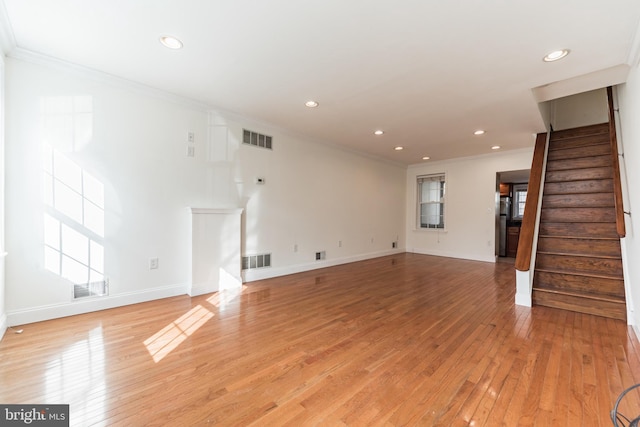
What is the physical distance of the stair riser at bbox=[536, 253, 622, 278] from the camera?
315 cm

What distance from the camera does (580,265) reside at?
3.36m

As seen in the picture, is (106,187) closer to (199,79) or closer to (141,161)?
(141,161)

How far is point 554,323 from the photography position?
9.02ft

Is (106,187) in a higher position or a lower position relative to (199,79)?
lower

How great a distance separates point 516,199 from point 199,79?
866cm

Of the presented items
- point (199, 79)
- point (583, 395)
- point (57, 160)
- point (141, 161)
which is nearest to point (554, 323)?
point (583, 395)

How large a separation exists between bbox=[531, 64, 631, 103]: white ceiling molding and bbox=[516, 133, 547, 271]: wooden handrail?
0.97 m

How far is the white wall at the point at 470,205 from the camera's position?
6191 millimetres

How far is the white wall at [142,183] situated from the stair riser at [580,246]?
3.52 metres

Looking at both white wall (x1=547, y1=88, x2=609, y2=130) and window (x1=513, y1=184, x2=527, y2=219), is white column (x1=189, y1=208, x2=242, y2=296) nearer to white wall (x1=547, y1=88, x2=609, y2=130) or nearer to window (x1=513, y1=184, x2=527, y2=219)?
white wall (x1=547, y1=88, x2=609, y2=130)

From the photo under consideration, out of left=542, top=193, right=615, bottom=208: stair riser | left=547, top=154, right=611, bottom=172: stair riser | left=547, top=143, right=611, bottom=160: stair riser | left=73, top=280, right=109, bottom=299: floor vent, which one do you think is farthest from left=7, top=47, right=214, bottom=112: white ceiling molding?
left=547, top=143, right=611, bottom=160: stair riser

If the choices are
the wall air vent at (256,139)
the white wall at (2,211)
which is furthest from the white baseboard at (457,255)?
the white wall at (2,211)

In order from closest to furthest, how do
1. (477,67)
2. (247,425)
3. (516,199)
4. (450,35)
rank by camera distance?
(247,425) < (450,35) < (477,67) < (516,199)

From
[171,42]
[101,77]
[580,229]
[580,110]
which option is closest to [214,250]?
[101,77]
